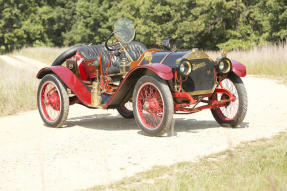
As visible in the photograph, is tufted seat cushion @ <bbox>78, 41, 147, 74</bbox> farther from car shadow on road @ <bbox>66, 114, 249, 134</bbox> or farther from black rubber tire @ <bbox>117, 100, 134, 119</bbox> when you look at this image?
black rubber tire @ <bbox>117, 100, 134, 119</bbox>

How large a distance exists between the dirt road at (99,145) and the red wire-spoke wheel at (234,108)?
0.16 m

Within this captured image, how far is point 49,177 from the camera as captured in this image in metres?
4.80

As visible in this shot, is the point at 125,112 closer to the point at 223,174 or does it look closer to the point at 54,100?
the point at 54,100

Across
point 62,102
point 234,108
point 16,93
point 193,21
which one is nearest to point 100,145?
point 62,102

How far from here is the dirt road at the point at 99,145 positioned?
4.84m

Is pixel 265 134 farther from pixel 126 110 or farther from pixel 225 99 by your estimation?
pixel 126 110

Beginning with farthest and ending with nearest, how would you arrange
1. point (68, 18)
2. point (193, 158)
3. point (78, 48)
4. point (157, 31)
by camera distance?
point (68, 18)
point (157, 31)
point (78, 48)
point (193, 158)

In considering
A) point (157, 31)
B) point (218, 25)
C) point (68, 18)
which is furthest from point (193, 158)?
point (68, 18)

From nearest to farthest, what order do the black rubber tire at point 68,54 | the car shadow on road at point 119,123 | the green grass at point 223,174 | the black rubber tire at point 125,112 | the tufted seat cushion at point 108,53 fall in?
the green grass at point 223,174
the car shadow on road at point 119,123
the tufted seat cushion at point 108,53
the black rubber tire at point 68,54
the black rubber tire at point 125,112

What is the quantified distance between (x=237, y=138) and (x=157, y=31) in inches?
1188

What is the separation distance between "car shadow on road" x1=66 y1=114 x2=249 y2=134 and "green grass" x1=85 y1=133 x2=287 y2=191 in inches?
73.9

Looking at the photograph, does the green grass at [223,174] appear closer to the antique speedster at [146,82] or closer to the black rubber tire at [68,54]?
the antique speedster at [146,82]

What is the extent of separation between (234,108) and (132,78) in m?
1.71

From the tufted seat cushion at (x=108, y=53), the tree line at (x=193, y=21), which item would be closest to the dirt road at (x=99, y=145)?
the tufted seat cushion at (x=108, y=53)
